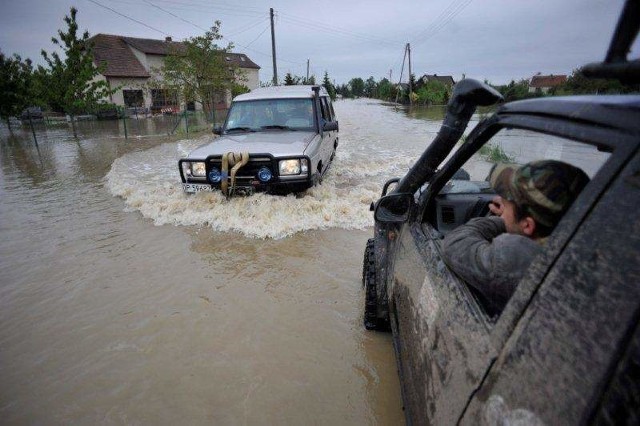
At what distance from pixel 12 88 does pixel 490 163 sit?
24804 millimetres

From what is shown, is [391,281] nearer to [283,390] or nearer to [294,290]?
[283,390]

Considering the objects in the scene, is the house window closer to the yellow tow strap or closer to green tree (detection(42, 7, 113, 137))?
green tree (detection(42, 7, 113, 137))

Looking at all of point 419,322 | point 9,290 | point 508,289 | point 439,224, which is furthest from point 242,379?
point 9,290

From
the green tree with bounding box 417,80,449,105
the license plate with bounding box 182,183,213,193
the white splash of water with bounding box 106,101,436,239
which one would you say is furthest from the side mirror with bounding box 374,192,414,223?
the green tree with bounding box 417,80,449,105

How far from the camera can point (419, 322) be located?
1.57 metres

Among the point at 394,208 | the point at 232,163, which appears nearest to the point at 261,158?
the point at 232,163

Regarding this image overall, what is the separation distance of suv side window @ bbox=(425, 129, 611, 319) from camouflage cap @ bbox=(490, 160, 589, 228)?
0.14 feet

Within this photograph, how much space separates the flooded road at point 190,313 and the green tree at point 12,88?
16276 millimetres

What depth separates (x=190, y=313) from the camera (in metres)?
3.39

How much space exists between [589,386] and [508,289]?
1.50ft

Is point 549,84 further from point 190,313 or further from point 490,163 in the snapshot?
point 190,313

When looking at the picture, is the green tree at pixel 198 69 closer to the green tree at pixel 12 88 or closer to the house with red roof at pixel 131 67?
the green tree at pixel 12 88

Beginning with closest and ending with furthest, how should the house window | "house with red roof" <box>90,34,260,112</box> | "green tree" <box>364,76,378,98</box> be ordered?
"house with red roof" <box>90,34,260,112</box> → the house window → "green tree" <box>364,76,378,98</box>

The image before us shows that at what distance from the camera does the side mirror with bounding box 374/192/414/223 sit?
2207 mm
